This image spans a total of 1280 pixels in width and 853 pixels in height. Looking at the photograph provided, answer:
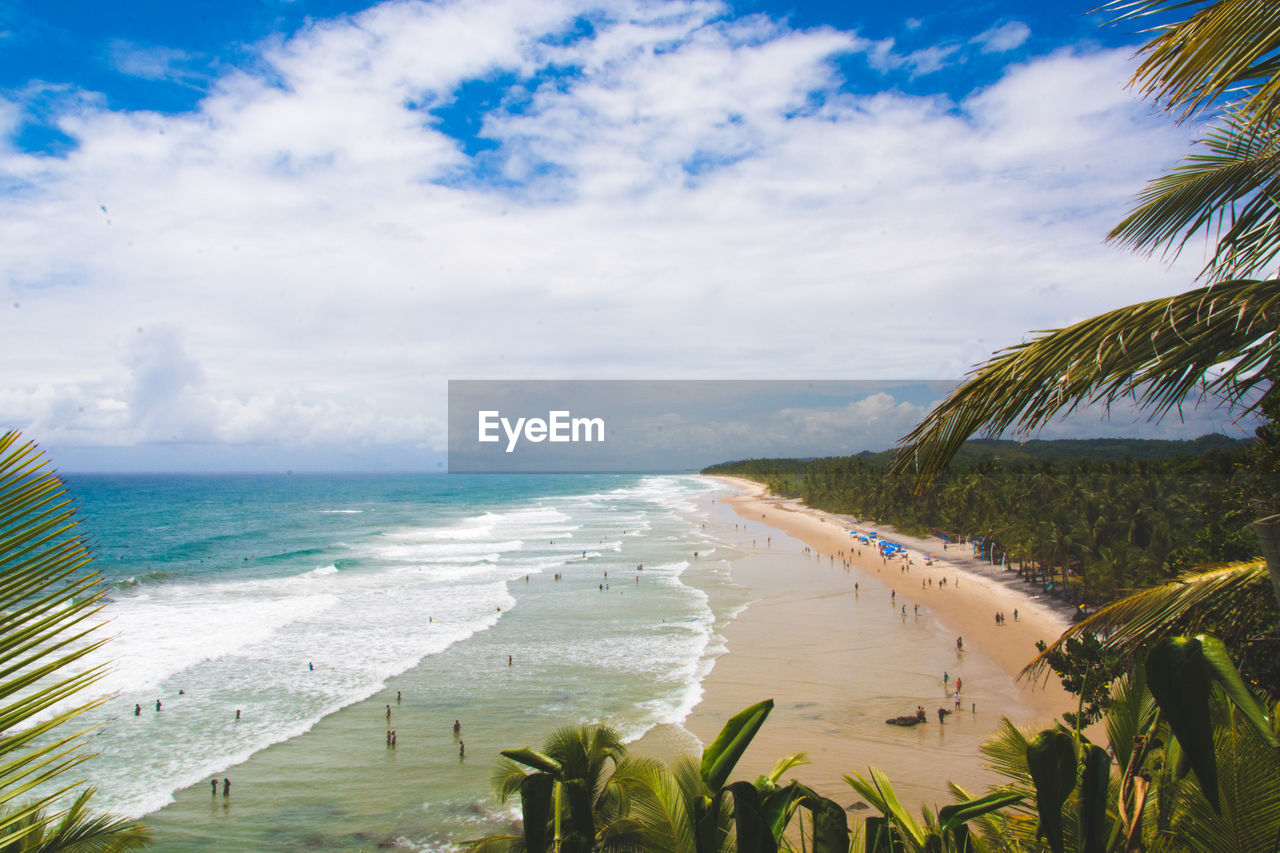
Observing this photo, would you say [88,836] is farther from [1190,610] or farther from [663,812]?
[1190,610]

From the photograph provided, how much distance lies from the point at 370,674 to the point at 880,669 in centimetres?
1733

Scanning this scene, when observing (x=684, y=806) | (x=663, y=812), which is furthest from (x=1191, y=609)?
(x=663, y=812)

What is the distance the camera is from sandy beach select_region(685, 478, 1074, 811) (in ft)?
60.4

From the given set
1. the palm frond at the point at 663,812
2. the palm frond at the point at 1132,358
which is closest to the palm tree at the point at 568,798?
the palm frond at the point at 663,812

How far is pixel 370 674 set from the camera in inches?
1017

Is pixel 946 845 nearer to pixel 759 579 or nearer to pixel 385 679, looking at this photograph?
pixel 385 679

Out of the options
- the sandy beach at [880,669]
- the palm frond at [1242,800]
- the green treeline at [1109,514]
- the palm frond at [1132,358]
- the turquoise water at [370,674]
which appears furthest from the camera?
the green treeline at [1109,514]

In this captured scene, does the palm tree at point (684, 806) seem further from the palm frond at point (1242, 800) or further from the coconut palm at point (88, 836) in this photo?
the coconut palm at point (88, 836)

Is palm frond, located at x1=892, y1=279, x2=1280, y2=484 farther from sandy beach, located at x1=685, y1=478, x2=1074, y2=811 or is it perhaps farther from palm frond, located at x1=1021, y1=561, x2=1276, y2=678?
sandy beach, located at x1=685, y1=478, x2=1074, y2=811

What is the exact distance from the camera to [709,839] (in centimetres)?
322

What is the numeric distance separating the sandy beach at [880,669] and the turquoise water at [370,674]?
2.41 metres

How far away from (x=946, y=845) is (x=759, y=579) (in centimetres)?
4067

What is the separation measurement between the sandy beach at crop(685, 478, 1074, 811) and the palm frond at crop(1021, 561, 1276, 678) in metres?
5.06

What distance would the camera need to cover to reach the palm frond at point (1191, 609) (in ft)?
11.4
